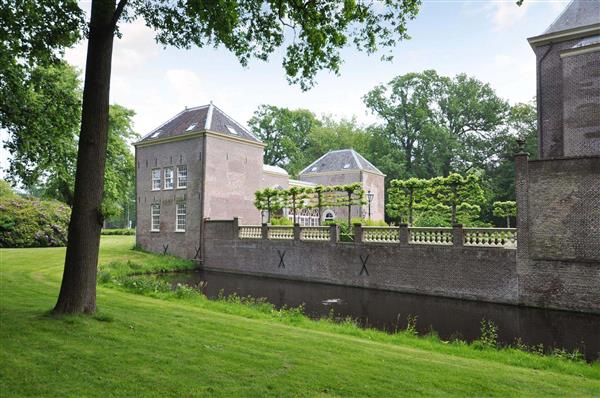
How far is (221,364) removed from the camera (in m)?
5.37

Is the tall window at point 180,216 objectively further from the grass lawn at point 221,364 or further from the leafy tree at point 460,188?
the grass lawn at point 221,364

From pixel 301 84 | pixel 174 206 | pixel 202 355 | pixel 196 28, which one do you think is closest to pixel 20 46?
pixel 196 28

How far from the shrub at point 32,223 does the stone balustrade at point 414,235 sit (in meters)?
14.9

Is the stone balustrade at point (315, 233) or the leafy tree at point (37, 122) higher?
the leafy tree at point (37, 122)

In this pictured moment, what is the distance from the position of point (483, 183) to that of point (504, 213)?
504 inches

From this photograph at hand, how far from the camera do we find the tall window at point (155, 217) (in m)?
29.0

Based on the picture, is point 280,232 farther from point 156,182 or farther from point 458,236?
point 156,182

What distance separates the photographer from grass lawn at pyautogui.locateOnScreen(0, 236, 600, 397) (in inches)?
179

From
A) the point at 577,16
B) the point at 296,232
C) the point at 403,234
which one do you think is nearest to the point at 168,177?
the point at 296,232

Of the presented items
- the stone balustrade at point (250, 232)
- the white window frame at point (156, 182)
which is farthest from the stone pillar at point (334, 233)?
the white window frame at point (156, 182)

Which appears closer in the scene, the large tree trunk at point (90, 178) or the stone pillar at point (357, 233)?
the large tree trunk at point (90, 178)

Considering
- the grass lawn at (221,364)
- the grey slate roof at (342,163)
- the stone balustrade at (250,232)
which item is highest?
the grey slate roof at (342,163)

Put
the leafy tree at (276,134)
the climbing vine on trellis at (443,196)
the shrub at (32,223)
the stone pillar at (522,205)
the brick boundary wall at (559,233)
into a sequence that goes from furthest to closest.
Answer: the leafy tree at (276,134)
the shrub at (32,223)
the climbing vine on trellis at (443,196)
the stone pillar at (522,205)
the brick boundary wall at (559,233)

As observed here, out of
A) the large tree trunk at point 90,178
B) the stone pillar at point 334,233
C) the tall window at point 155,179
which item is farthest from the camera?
the tall window at point 155,179
